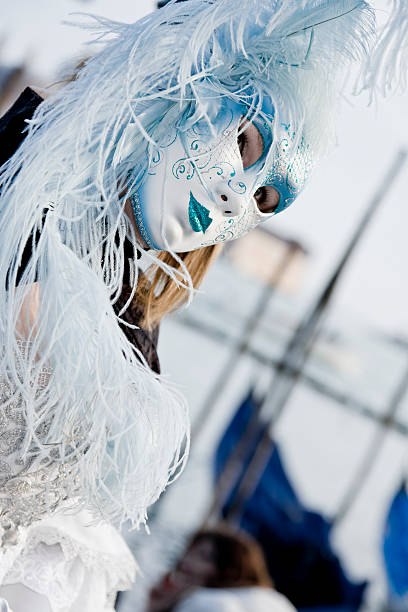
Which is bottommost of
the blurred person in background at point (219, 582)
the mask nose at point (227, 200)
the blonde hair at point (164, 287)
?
the blurred person in background at point (219, 582)

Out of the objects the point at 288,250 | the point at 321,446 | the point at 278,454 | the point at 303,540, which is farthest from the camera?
the point at 321,446

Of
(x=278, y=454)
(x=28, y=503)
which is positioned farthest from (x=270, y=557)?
(x=28, y=503)

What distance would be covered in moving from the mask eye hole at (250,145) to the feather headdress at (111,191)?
0.11 feet

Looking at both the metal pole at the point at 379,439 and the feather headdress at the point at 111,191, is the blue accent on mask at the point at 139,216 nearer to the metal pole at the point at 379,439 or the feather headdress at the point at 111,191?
the feather headdress at the point at 111,191

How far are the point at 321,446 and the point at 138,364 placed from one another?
1877 cm

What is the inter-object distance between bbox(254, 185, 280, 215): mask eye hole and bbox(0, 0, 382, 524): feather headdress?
120 mm

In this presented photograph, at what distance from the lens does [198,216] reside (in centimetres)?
81

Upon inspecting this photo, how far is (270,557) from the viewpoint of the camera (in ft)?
16.6

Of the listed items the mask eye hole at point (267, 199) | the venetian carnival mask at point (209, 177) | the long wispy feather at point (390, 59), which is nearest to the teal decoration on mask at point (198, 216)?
the venetian carnival mask at point (209, 177)

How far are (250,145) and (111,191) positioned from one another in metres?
0.20

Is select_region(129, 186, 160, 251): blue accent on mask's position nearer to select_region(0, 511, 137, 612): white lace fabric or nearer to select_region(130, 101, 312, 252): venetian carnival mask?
select_region(130, 101, 312, 252): venetian carnival mask

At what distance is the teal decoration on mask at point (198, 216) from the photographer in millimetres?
797

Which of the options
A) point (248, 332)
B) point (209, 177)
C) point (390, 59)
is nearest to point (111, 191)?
point (209, 177)

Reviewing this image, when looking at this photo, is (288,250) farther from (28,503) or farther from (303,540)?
(28,503)
